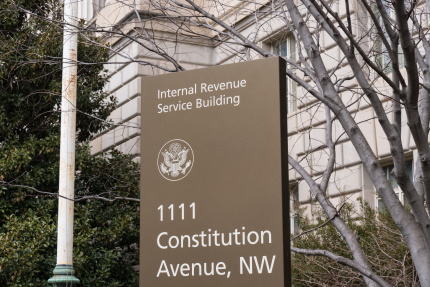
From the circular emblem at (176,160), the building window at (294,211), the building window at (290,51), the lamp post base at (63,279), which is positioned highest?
the building window at (290,51)

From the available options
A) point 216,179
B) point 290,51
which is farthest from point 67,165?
point 216,179

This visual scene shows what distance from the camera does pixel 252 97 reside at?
16.6ft

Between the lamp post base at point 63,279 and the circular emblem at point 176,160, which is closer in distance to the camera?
the circular emblem at point 176,160

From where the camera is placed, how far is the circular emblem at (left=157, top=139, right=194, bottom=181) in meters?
5.20

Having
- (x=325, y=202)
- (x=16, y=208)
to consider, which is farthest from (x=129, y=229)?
(x=325, y=202)

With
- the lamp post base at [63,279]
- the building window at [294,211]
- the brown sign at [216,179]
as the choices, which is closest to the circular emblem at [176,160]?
the brown sign at [216,179]

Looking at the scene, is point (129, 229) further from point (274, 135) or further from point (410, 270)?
point (274, 135)

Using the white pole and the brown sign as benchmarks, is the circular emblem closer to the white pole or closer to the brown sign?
the brown sign

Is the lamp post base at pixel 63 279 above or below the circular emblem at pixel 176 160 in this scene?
below

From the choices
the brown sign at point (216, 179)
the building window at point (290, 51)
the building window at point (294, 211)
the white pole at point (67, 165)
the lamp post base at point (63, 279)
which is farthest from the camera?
the building window at point (290, 51)

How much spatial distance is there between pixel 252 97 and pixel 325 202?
477 centimetres

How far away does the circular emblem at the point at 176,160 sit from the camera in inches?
205

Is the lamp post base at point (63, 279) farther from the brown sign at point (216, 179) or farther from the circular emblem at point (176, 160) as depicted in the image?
the circular emblem at point (176, 160)

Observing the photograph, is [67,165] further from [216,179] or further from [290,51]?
[216,179]
